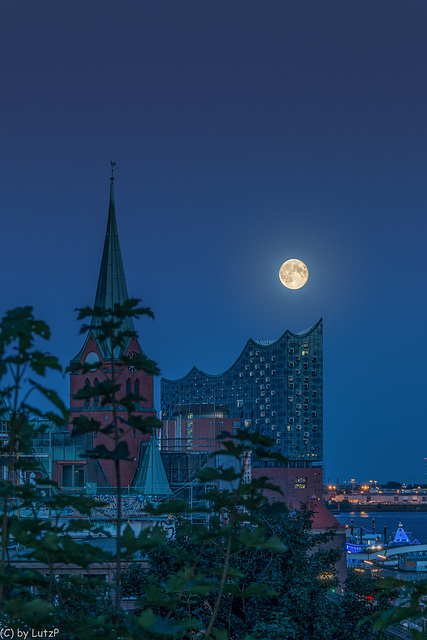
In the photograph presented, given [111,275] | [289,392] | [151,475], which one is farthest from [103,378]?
[289,392]

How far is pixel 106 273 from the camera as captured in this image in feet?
158

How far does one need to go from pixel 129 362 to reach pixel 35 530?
1.21 meters

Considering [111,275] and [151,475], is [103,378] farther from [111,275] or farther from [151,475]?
[111,275]

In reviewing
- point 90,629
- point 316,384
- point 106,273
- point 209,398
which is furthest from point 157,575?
point 209,398

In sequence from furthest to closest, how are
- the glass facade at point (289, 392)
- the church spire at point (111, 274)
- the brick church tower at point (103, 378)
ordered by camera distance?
1. the glass facade at point (289, 392)
2. the church spire at point (111, 274)
3. the brick church tower at point (103, 378)

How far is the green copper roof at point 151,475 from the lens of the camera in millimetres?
45656

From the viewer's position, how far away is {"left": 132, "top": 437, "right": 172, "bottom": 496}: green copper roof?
1797 inches

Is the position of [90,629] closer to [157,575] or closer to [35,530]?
[35,530]

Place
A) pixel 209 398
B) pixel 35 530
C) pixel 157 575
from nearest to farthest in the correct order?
pixel 35 530, pixel 157 575, pixel 209 398

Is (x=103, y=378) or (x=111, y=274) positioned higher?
(x=111, y=274)

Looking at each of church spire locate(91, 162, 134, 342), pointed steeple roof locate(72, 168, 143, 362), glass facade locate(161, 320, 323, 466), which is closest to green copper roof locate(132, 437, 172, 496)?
pointed steeple roof locate(72, 168, 143, 362)

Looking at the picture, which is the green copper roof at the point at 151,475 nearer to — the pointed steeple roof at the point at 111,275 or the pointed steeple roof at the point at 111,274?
the pointed steeple roof at the point at 111,274

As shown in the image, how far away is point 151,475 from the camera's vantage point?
46500 millimetres

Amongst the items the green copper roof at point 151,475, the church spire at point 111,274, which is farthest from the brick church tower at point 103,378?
the green copper roof at point 151,475
